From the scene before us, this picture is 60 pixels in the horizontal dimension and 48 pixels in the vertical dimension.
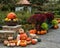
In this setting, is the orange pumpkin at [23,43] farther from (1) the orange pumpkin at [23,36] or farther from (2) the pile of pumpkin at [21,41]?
(1) the orange pumpkin at [23,36]

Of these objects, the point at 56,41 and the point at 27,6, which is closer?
the point at 56,41

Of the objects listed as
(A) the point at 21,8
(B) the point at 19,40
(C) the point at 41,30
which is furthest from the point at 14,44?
(A) the point at 21,8

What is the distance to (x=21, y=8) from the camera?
22.6 metres

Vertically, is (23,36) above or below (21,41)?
above

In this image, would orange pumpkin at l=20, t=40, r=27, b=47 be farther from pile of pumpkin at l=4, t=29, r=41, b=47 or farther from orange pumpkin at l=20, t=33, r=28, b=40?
orange pumpkin at l=20, t=33, r=28, b=40

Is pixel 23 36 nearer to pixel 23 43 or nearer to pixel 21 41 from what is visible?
pixel 21 41

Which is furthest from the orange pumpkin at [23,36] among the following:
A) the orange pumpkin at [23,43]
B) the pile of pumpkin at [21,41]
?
the orange pumpkin at [23,43]

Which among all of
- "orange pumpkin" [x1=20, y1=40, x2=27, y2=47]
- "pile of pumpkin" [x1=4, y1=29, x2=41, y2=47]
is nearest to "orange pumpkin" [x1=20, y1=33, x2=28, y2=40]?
"pile of pumpkin" [x1=4, y1=29, x2=41, y2=47]

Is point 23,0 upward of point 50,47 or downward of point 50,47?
downward

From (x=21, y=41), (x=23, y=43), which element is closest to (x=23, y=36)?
(x=21, y=41)

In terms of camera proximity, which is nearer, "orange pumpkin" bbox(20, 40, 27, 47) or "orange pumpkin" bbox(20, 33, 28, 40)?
"orange pumpkin" bbox(20, 40, 27, 47)

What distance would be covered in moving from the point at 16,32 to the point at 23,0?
15715mm

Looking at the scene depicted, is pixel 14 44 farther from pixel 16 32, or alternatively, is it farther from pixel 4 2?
pixel 4 2

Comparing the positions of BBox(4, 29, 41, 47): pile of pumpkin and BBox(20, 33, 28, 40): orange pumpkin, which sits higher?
BBox(20, 33, 28, 40): orange pumpkin
